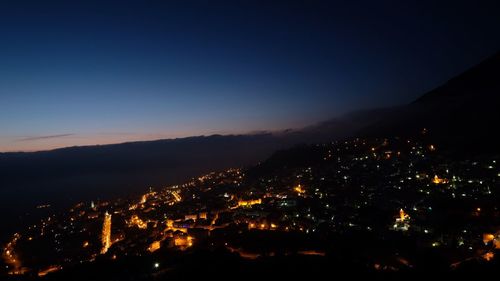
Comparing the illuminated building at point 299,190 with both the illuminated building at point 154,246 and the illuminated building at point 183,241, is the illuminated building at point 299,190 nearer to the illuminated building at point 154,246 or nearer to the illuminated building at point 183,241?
the illuminated building at point 183,241

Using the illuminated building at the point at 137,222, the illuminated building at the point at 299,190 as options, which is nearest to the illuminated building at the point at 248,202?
the illuminated building at the point at 299,190

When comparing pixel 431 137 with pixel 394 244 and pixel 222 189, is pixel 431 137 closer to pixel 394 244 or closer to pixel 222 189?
pixel 222 189

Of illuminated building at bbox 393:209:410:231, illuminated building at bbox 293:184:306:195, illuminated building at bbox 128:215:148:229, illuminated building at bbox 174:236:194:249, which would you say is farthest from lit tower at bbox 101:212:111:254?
illuminated building at bbox 393:209:410:231

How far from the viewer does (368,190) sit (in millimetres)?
20828

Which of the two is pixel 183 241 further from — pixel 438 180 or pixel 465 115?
pixel 465 115

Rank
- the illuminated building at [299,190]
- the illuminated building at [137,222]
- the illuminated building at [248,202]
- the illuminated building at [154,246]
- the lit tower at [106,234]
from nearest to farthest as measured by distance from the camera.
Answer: the illuminated building at [154,246], the lit tower at [106,234], the illuminated building at [137,222], the illuminated building at [299,190], the illuminated building at [248,202]

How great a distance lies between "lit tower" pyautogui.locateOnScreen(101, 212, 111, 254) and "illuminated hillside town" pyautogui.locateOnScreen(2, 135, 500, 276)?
0.29 feet

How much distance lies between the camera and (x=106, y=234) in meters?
23.0

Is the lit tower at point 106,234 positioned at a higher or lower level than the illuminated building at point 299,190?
lower

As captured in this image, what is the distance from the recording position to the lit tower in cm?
1984

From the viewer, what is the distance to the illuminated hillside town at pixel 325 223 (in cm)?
1238

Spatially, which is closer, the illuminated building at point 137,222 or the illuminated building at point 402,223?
the illuminated building at point 402,223

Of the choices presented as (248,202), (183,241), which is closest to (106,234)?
(183,241)

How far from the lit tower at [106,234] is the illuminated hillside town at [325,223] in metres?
0.09
